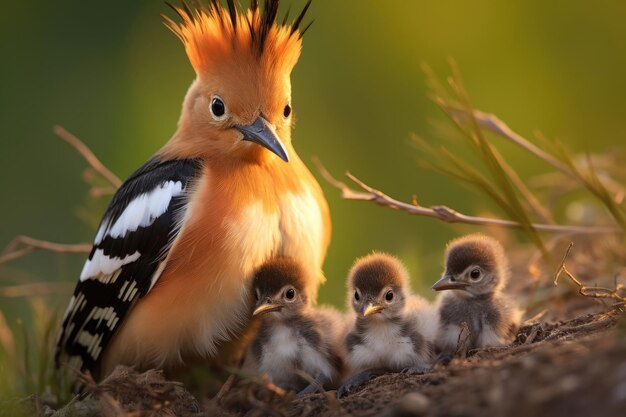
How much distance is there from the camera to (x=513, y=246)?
786cm

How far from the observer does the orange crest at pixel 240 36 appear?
5.60m

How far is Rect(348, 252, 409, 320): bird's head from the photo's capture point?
5.02 m

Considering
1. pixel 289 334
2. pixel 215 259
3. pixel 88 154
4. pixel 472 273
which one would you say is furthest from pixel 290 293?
pixel 88 154

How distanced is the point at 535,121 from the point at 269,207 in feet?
20.0

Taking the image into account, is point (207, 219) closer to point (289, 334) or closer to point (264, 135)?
point (264, 135)

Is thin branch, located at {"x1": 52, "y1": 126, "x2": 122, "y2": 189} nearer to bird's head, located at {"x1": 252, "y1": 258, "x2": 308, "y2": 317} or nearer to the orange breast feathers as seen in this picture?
the orange breast feathers

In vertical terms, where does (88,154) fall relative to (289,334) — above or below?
above

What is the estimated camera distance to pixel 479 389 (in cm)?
334

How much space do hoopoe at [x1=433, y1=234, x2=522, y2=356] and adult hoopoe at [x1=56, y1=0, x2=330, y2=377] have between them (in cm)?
85

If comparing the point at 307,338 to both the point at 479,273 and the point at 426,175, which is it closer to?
the point at 479,273

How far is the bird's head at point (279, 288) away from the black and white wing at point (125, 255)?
0.56m

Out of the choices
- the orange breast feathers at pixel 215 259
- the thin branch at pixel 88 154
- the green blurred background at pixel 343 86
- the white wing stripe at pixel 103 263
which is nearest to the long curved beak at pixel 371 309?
the orange breast feathers at pixel 215 259

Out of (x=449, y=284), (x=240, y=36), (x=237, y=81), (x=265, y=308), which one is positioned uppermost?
(x=240, y=36)

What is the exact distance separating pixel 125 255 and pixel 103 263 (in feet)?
0.72
